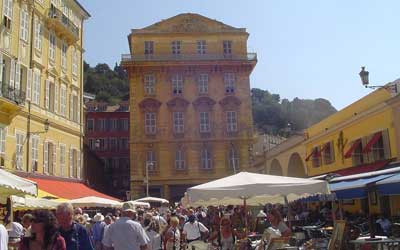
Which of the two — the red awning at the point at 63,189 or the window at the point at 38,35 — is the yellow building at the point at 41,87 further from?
the red awning at the point at 63,189

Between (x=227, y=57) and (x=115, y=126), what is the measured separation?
20326 mm

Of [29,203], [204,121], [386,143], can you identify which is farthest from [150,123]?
[29,203]

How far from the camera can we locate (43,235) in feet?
16.2

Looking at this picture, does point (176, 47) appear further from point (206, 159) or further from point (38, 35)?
point (38, 35)

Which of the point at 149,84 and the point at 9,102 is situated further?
the point at 149,84

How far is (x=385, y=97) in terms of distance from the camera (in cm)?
2266

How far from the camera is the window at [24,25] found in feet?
78.3

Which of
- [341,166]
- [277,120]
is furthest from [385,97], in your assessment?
[277,120]

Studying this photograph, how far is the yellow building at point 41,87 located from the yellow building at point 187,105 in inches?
548

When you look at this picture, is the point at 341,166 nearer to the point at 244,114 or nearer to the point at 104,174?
the point at 244,114

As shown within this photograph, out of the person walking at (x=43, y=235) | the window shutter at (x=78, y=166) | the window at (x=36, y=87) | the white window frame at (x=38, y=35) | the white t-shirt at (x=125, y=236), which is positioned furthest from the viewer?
the window shutter at (x=78, y=166)

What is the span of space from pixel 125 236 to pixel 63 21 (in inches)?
939

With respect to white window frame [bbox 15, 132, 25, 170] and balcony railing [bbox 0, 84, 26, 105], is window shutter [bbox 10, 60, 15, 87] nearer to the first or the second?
balcony railing [bbox 0, 84, 26, 105]

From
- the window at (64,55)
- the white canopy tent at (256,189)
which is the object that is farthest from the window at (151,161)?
the white canopy tent at (256,189)
